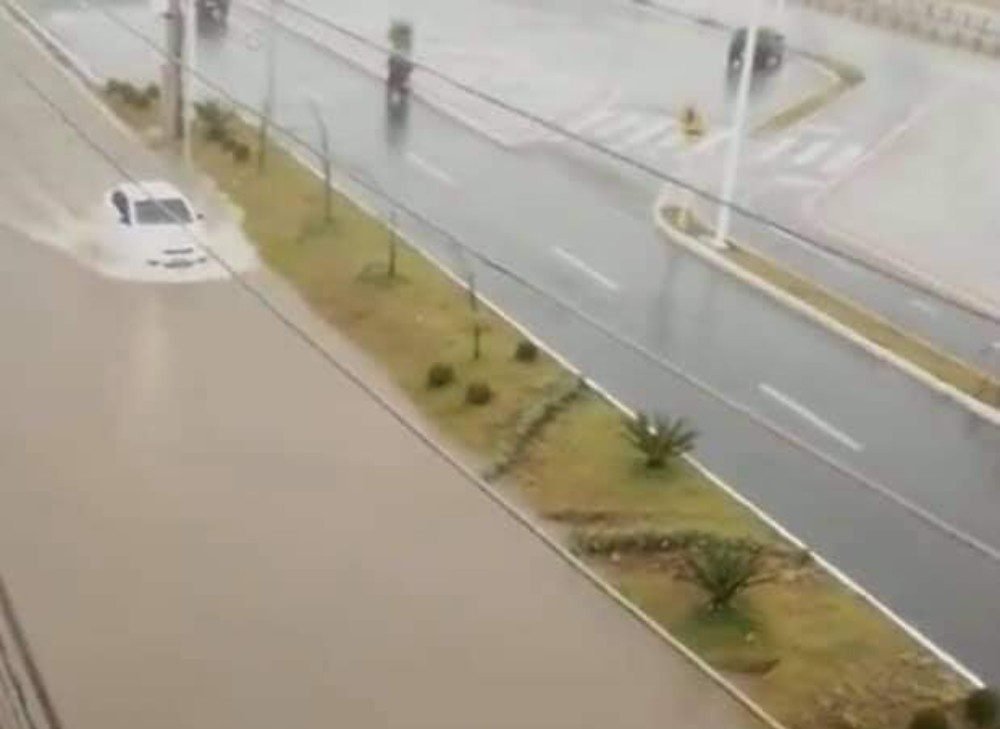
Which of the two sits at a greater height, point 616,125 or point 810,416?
point 616,125

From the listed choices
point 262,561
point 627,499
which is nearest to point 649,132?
point 627,499

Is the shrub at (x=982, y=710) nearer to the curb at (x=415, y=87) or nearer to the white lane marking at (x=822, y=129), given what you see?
the curb at (x=415, y=87)

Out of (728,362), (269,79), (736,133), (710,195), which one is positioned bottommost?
(728,362)

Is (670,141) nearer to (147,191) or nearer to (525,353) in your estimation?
(147,191)

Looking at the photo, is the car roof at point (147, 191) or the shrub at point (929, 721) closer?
the shrub at point (929, 721)

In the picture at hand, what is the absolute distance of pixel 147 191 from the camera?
49.5 feet

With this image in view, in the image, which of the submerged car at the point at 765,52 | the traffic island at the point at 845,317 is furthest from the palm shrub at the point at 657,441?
the submerged car at the point at 765,52

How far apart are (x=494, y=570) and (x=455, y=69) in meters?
11.8

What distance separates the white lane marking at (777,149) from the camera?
18734mm

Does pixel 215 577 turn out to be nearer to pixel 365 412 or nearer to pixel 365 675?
pixel 365 675

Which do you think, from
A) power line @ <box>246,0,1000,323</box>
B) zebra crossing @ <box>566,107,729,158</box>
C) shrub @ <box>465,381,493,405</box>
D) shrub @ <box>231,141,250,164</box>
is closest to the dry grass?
shrub @ <box>465,381,493,405</box>

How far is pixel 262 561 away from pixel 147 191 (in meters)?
5.90

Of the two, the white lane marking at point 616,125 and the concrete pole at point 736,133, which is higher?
the concrete pole at point 736,133

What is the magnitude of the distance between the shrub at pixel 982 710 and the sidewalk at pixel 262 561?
1.17 m
